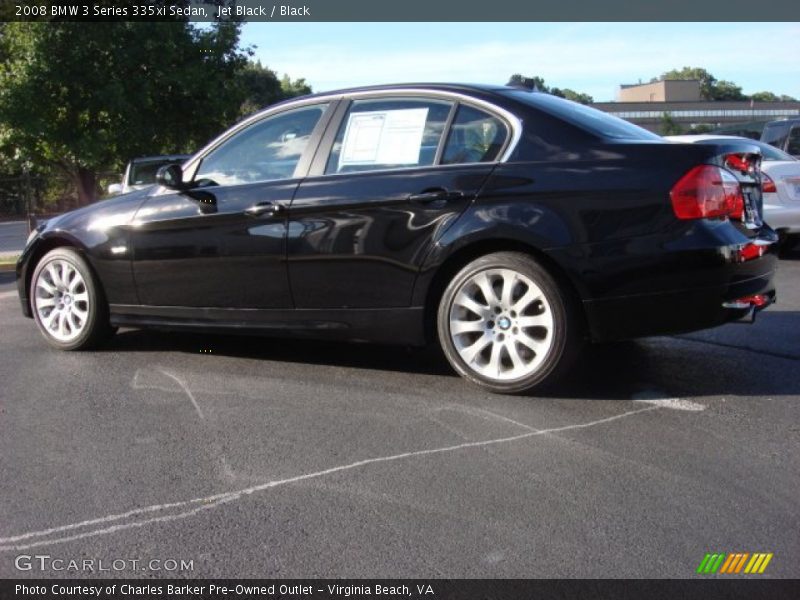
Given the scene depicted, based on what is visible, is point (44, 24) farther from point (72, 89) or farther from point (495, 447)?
point (495, 447)

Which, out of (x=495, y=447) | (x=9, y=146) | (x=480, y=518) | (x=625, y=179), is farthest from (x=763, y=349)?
(x=9, y=146)

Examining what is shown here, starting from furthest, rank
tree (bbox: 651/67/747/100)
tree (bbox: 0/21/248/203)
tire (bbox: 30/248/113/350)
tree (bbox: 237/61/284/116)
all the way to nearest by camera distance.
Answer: tree (bbox: 651/67/747/100) < tree (bbox: 237/61/284/116) < tree (bbox: 0/21/248/203) < tire (bbox: 30/248/113/350)

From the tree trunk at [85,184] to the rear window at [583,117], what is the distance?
20.9 metres

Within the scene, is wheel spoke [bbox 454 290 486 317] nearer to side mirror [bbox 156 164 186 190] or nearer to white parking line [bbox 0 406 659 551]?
white parking line [bbox 0 406 659 551]

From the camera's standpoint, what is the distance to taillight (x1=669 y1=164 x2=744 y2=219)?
406 centimetres

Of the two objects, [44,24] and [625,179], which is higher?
[44,24]

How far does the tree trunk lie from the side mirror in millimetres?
19484

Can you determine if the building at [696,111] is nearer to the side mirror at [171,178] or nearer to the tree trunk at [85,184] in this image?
the tree trunk at [85,184]

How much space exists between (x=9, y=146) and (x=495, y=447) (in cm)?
2156

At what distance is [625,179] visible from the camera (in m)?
4.12

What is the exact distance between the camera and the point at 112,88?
1944cm

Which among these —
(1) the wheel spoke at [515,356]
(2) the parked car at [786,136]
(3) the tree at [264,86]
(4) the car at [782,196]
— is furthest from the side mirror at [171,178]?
(3) the tree at [264,86]

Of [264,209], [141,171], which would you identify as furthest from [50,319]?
Result: [141,171]

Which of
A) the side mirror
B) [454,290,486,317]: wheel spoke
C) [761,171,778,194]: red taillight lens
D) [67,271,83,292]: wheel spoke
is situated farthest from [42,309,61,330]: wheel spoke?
[761,171,778,194]: red taillight lens
